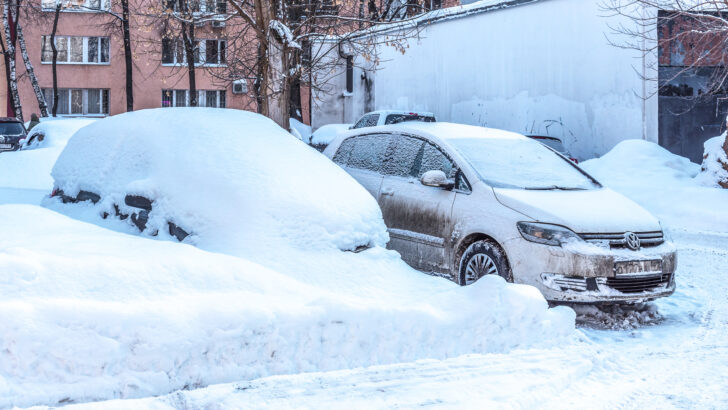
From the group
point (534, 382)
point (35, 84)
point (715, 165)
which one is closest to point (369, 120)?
point (715, 165)

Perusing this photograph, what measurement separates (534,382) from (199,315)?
6.55 feet

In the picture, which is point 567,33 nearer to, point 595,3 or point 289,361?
point 595,3

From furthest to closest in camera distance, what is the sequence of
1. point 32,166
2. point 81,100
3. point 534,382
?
Result: point 81,100 → point 32,166 → point 534,382

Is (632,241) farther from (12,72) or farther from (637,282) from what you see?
(12,72)

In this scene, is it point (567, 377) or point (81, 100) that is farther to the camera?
point (81, 100)

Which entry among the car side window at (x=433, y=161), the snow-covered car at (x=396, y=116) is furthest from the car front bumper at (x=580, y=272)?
the snow-covered car at (x=396, y=116)

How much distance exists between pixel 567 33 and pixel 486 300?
670 inches

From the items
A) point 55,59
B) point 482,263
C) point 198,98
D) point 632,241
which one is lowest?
point 482,263

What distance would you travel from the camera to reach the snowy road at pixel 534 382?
454cm

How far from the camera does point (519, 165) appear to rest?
7.95 meters

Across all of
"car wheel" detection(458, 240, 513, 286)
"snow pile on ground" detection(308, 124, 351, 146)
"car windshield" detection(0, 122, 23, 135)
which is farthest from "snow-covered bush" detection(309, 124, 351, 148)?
"car wheel" detection(458, 240, 513, 286)

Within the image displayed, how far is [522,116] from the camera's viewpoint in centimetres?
2266

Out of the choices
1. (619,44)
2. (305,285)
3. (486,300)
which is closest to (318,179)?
(305,285)

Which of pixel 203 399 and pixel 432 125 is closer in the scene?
pixel 203 399
